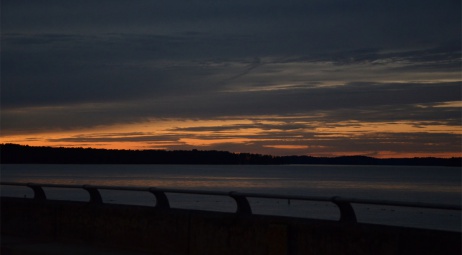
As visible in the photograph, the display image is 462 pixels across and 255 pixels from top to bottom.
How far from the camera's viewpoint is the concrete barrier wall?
896 cm

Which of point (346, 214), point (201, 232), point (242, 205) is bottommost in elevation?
point (346, 214)

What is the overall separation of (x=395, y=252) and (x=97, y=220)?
5850mm

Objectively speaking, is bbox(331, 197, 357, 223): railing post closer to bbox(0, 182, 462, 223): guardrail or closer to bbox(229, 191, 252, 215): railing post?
bbox(0, 182, 462, 223): guardrail

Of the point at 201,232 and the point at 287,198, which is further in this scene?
the point at 201,232

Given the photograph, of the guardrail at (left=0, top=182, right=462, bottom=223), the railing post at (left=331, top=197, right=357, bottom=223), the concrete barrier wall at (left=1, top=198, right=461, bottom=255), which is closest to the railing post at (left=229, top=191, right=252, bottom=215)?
the guardrail at (left=0, top=182, right=462, bottom=223)

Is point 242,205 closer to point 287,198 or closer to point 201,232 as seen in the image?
point 201,232

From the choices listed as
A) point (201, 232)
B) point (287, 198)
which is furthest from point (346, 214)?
point (201, 232)

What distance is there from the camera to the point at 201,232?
1116 cm

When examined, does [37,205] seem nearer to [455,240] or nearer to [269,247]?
[269,247]

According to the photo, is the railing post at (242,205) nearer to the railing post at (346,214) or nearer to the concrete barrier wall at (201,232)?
the concrete barrier wall at (201,232)

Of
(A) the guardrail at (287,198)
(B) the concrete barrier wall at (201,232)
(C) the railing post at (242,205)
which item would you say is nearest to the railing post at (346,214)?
(A) the guardrail at (287,198)

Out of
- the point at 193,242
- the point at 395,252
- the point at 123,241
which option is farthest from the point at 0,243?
the point at 395,252

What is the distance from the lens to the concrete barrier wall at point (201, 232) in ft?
29.4

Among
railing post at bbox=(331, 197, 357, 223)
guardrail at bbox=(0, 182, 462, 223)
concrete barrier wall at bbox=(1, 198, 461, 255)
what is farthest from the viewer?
railing post at bbox=(331, 197, 357, 223)
